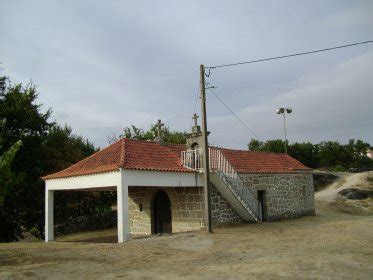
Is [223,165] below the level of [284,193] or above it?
above

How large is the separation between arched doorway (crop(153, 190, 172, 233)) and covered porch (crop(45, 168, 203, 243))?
1.15 m

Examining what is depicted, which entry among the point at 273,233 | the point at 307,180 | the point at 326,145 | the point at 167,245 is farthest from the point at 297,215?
the point at 326,145

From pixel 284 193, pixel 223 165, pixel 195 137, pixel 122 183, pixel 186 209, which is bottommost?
pixel 186 209

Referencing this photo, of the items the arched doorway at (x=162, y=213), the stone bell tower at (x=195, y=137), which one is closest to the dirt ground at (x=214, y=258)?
the arched doorway at (x=162, y=213)

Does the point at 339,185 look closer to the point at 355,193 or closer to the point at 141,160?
the point at 355,193

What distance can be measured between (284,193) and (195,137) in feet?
21.5

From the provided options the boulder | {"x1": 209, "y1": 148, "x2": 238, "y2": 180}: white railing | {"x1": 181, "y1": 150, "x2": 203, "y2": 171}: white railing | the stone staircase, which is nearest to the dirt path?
the boulder

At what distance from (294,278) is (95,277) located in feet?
12.2

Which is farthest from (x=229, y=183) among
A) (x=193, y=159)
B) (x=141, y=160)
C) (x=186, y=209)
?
(x=141, y=160)

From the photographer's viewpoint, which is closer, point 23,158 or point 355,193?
point 23,158

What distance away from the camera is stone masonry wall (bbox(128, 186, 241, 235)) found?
656 inches

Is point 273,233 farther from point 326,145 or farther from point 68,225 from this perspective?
point 326,145

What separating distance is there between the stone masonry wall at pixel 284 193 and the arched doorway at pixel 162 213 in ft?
12.6

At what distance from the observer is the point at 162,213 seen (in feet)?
60.0
